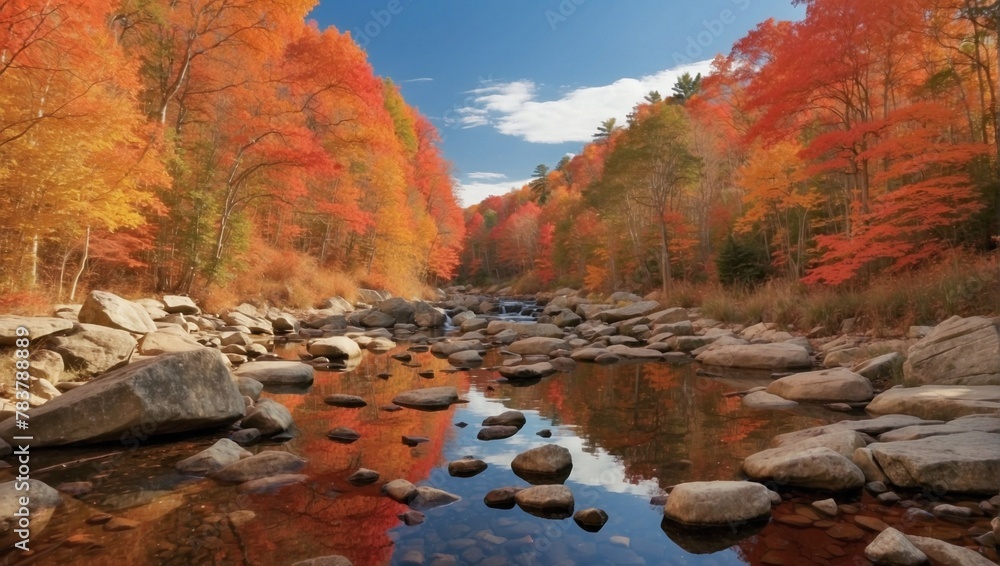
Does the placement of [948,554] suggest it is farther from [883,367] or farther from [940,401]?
[883,367]

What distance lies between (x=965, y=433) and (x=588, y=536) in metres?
3.22

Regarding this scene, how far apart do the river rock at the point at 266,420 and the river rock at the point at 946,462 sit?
17.7 feet

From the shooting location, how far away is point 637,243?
23859mm

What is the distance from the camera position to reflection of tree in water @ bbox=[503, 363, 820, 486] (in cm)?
455

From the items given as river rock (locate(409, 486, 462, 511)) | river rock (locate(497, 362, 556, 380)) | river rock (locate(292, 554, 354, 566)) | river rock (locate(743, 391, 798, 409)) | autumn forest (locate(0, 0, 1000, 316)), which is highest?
autumn forest (locate(0, 0, 1000, 316))

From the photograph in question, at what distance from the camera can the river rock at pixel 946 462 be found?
350 centimetres

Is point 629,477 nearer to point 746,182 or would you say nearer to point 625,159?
point 746,182

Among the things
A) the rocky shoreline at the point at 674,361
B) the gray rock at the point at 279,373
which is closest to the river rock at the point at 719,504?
the rocky shoreline at the point at 674,361

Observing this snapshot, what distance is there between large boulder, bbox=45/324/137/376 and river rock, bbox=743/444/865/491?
7.14 m

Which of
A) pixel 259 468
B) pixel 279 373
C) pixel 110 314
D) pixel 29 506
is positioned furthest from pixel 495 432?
pixel 110 314

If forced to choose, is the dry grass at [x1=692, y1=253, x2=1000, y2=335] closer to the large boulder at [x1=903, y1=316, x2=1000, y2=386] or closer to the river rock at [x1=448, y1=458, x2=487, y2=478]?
the large boulder at [x1=903, y1=316, x2=1000, y2=386]

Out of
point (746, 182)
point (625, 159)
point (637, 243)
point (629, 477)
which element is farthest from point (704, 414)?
point (637, 243)

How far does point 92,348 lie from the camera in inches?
255

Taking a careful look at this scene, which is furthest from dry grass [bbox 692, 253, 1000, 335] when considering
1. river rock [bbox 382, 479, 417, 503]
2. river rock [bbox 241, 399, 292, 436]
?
river rock [bbox 241, 399, 292, 436]
